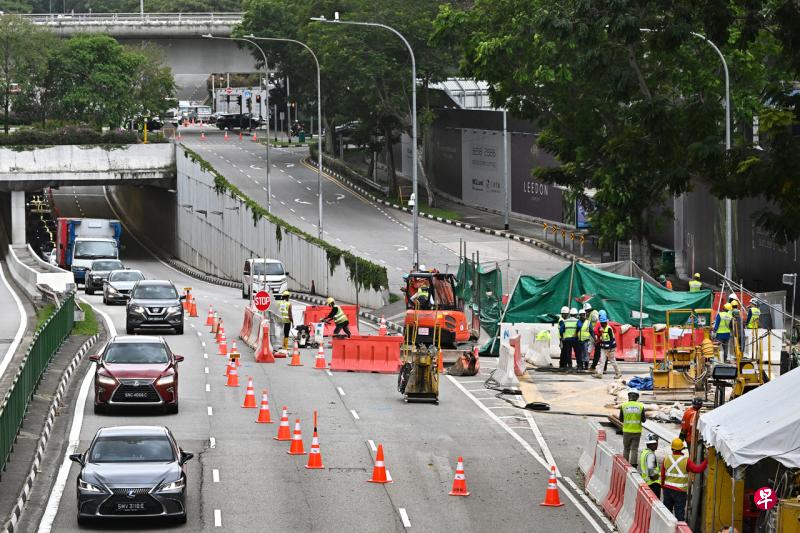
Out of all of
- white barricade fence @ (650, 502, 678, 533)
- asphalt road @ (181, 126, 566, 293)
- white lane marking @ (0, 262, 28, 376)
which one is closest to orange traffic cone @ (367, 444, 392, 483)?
white barricade fence @ (650, 502, 678, 533)

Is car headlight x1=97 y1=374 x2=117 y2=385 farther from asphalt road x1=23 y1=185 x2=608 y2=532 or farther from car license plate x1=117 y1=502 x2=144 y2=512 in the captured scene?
car license plate x1=117 y1=502 x2=144 y2=512

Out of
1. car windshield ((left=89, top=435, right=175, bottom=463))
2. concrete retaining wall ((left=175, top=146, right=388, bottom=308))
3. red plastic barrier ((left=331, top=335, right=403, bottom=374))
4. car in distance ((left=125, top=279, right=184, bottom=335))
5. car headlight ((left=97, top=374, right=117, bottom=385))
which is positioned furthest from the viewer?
concrete retaining wall ((left=175, top=146, right=388, bottom=308))

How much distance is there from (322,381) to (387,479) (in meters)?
11.8

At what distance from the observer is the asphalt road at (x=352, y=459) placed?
2138 cm

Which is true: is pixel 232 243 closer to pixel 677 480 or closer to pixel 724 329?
pixel 724 329

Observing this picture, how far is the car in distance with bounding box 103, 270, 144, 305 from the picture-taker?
55.9 meters

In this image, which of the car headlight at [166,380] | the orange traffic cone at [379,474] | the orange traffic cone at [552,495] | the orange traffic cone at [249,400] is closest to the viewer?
the orange traffic cone at [552,495]

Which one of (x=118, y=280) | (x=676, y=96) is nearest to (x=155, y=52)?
(x=118, y=280)

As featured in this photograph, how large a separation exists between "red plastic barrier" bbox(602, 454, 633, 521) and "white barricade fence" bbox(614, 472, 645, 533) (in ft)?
0.91

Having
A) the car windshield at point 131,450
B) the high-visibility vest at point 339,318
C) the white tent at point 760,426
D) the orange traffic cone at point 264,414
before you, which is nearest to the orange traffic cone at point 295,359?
the high-visibility vest at point 339,318

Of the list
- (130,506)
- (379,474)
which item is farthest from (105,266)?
(130,506)

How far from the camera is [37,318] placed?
51.2 metres

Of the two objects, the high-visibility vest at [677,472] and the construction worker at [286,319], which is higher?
the high-visibility vest at [677,472]

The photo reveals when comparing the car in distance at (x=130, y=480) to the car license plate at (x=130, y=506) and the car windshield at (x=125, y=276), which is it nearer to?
the car license plate at (x=130, y=506)
